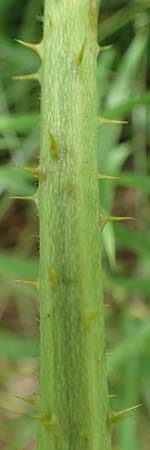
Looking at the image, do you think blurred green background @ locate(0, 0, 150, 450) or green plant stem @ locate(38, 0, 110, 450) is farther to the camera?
blurred green background @ locate(0, 0, 150, 450)

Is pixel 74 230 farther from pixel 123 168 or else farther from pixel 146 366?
pixel 123 168

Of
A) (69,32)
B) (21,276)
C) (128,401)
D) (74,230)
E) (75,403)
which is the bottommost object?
(128,401)

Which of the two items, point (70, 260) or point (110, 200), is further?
point (110, 200)

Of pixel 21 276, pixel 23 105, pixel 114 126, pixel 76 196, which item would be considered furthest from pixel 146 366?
pixel 76 196

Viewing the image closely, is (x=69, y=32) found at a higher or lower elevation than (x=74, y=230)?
higher

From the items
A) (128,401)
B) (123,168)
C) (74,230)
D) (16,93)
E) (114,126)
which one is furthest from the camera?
(123,168)
